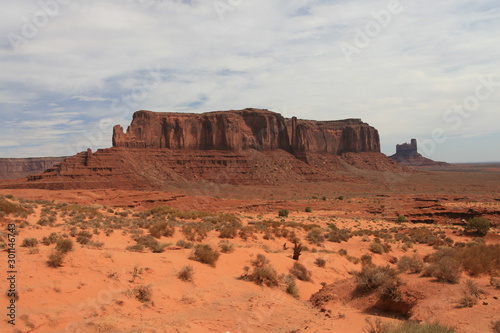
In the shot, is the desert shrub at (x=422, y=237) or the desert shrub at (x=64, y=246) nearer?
the desert shrub at (x=64, y=246)

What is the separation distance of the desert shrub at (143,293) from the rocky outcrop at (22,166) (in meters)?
145

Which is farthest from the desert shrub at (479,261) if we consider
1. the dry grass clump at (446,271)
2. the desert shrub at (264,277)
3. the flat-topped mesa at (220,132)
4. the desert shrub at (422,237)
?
the flat-topped mesa at (220,132)

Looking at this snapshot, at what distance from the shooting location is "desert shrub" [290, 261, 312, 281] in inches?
509

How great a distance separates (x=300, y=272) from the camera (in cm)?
1306

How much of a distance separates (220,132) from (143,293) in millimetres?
90959

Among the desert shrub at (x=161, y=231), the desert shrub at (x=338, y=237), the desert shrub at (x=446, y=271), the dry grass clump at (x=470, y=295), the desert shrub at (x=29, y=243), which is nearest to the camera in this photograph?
the dry grass clump at (x=470, y=295)

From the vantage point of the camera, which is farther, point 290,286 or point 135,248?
point 135,248

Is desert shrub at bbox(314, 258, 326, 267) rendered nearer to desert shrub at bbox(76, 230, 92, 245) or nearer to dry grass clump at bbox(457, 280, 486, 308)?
dry grass clump at bbox(457, 280, 486, 308)

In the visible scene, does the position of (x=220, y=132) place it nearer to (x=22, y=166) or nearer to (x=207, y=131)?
(x=207, y=131)

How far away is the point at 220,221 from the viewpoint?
23.3 meters

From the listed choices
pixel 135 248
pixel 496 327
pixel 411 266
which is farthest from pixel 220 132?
pixel 496 327

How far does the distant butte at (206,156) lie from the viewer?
66.8 metres

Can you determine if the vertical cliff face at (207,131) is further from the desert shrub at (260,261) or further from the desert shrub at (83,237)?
the desert shrub at (260,261)

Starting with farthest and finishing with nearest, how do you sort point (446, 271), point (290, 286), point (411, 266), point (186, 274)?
point (290, 286) < point (411, 266) < point (186, 274) < point (446, 271)
